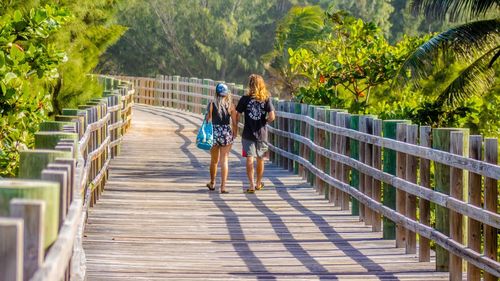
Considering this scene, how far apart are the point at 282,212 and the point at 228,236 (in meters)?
2.05

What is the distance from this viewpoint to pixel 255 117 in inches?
622

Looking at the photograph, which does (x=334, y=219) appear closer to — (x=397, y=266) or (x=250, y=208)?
(x=250, y=208)

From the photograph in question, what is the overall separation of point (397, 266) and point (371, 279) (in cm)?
68

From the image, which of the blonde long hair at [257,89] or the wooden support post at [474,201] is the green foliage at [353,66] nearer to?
the blonde long hair at [257,89]

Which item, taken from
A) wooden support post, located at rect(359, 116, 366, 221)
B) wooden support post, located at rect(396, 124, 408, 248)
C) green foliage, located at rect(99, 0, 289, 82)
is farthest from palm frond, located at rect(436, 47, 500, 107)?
green foliage, located at rect(99, 0, 289, 82)

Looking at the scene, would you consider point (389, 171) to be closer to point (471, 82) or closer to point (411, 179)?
point (411, 179)

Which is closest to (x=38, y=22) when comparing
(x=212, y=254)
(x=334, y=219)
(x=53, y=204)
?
(x=212, y=254)

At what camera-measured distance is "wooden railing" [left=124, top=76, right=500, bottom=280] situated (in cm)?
866

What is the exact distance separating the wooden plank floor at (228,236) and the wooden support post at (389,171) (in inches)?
6.6

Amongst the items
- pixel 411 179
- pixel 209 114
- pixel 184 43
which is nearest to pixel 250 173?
pixel 209 114

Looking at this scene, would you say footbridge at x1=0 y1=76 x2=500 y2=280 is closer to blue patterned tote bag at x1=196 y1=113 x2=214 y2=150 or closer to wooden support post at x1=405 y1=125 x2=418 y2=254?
wooden support post at x1=405 y1=125 x2=418 y2=254

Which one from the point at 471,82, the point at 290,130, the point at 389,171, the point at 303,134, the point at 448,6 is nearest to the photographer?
the point at 389,171

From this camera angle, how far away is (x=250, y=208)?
46.5 ft

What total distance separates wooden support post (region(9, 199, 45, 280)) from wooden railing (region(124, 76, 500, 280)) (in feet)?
16.4
